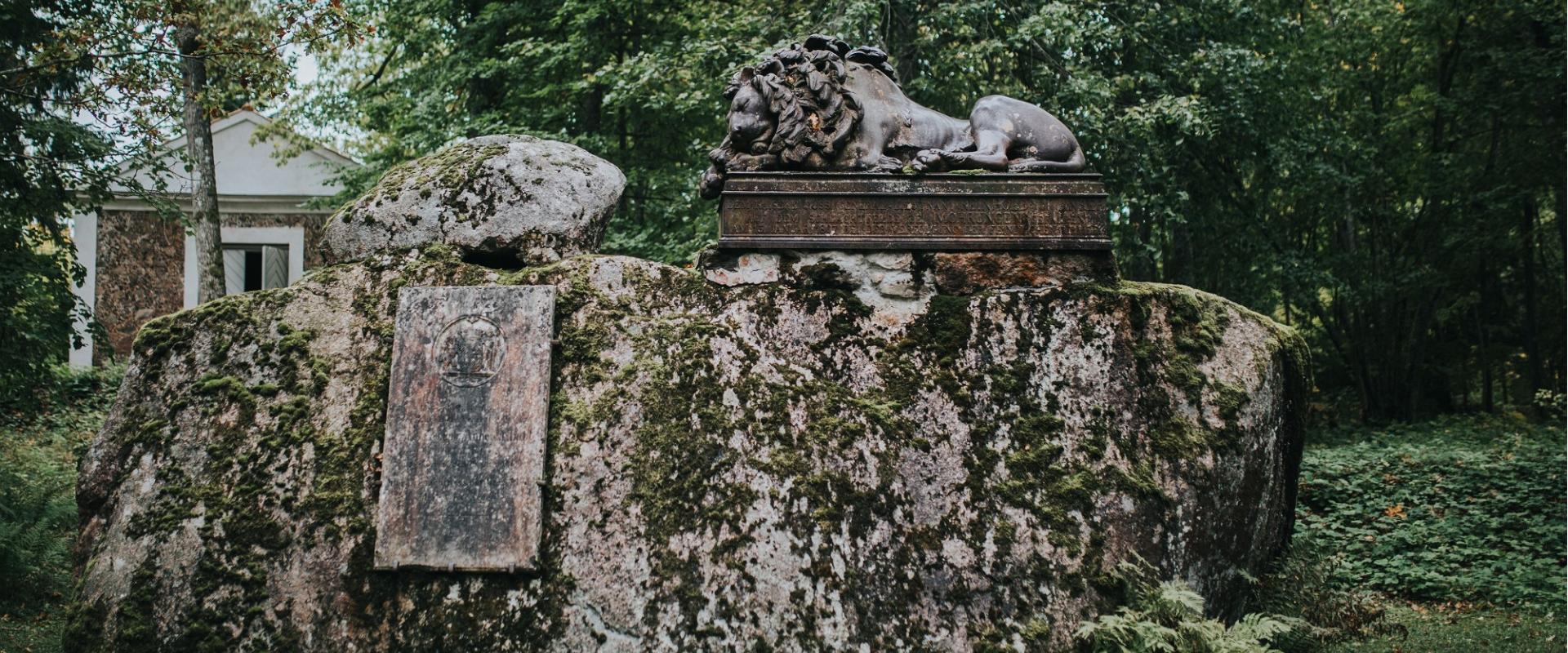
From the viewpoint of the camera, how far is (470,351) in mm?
4621

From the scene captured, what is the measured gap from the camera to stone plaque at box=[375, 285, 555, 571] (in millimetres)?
4340

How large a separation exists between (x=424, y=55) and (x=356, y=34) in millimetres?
7198

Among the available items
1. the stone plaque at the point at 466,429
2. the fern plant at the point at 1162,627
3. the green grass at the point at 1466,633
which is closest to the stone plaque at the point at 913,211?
the stone plaque at the point at 466,429

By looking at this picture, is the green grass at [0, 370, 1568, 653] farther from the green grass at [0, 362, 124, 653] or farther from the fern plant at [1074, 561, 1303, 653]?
the fern plant at [1074, 561, 1303, 653]

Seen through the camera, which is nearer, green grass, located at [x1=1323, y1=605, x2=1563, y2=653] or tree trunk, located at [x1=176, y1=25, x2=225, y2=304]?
green grass, located at [x1=1323, y1=605, x2=1563, y2=653]

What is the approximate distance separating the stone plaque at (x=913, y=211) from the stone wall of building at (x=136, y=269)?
48.2ft

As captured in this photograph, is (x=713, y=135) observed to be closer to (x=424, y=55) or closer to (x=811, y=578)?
(x=424, y=55)

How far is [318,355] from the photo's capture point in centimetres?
471

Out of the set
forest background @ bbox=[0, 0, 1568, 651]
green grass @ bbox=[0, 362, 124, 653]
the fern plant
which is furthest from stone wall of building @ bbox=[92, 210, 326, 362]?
the fern plant

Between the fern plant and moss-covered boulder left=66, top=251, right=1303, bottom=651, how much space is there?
115mm

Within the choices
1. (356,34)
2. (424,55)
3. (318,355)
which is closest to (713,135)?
(424,55)

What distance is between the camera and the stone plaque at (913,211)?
4.87 metres

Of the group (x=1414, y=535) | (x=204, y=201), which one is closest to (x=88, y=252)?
(x=204, y=201)

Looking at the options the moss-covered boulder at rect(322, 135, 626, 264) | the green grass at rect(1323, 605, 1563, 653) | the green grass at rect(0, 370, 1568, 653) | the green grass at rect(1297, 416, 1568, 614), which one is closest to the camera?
the moss-covered boulder at rect(322, 135, 626, 264)
